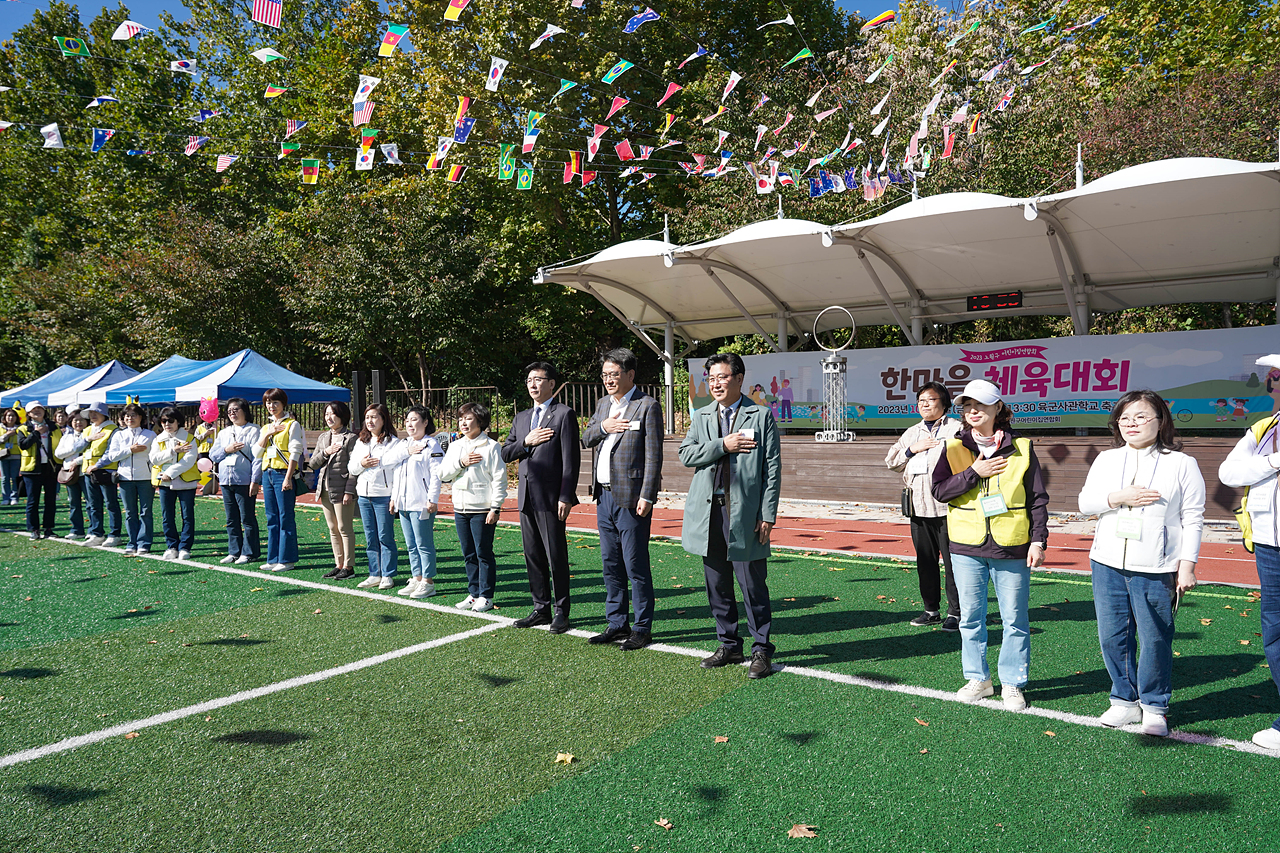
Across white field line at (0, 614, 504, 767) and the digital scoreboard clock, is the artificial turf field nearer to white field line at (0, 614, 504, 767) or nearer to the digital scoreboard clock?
white field line at (0, 614, 504, 767)

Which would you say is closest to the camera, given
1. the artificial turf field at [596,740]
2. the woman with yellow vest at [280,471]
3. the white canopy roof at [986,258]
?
the artificial turf field at [596,740]

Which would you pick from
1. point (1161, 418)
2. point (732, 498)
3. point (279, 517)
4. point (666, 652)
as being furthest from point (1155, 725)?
point (279, 517)

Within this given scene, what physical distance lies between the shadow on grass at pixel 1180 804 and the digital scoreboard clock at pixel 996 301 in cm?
1166

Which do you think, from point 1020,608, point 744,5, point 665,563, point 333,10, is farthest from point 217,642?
point 333,10

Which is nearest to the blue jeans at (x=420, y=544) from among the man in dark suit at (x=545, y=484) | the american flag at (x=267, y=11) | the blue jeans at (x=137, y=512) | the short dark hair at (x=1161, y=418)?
the man in dark suit at (x=545, y=484)

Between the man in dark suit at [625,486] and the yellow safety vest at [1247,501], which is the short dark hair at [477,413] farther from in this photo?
the yellow safety vest at [1247,501]

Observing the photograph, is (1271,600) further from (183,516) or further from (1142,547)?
(183,516)

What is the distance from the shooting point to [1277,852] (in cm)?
276

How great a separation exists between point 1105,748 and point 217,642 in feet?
18.5

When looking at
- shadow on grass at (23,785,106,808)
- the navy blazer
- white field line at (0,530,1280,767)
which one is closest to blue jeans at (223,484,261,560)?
white field line at (0,530,1280,767)

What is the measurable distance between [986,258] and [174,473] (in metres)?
11.6

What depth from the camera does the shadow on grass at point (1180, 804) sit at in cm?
306

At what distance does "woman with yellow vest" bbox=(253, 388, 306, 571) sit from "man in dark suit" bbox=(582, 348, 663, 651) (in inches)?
167

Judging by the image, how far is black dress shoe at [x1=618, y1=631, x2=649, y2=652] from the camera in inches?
212
